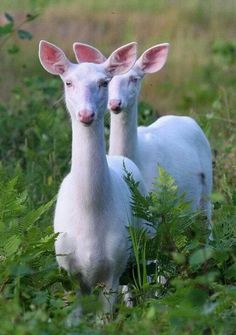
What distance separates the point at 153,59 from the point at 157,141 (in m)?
0.61

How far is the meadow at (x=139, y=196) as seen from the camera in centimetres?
617

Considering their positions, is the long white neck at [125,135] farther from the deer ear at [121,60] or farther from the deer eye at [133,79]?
the deer ear at [121,60]

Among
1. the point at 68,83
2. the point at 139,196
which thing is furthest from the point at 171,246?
the point at 68,83

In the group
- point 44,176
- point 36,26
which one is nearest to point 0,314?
point 44,176

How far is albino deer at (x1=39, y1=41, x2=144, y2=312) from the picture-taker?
734 cm

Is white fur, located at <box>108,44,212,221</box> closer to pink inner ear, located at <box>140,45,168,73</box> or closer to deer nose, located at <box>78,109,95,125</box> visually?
pink inner ear, located at <box>140,45,168,73</box>

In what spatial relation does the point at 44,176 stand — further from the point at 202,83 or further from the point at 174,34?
the point at 174,34

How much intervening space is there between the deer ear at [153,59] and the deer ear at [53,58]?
175 centimetres

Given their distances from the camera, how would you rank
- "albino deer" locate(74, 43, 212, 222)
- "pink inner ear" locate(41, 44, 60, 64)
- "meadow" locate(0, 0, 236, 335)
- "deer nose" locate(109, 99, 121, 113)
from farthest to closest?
"albino deer" locate(74, 43, 212, 222) → "deer nose" locate(109, 99, 121, 113) → "pink inner ear" locate(41, 44, 60, 64) → "meadow" locate(0, 0, 236, 335)

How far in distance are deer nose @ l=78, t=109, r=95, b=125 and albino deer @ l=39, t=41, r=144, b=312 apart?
5 cm

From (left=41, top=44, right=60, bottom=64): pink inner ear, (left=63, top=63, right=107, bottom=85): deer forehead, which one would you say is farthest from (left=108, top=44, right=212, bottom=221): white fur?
(left=63, top=63, right=107, bottom=85): deer forehead

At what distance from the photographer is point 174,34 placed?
21.0 meters

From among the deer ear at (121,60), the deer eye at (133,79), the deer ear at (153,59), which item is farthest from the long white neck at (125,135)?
the deer ear at (121,60)

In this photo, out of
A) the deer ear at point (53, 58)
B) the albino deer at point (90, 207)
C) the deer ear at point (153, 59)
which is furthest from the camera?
the deer ear at point (153, 59)
